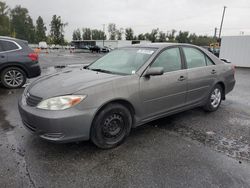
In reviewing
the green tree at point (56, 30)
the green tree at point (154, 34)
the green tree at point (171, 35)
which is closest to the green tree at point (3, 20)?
the green tree at point (56, 30)

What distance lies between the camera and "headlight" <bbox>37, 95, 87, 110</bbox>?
2.37m

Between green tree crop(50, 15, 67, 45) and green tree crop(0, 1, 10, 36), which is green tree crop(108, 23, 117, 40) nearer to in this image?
green tree crop(50, 15, 67, 45)

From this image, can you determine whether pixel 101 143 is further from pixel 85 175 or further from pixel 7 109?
pixel 7 109

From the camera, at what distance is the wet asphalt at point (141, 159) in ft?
7.05

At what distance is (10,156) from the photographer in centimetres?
254

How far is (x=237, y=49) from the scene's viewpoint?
49.0ft

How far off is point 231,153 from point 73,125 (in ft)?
7.45

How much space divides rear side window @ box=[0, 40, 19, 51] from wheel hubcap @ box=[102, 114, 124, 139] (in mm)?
4938

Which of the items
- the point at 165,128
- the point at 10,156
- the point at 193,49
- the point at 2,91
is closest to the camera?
the point at 10,156

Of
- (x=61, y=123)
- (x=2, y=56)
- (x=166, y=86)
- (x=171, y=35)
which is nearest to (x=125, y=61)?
(x=166, y=86)

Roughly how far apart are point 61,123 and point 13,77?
4766mm

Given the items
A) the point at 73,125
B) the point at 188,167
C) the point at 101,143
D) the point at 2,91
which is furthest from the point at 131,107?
the point at 2,91

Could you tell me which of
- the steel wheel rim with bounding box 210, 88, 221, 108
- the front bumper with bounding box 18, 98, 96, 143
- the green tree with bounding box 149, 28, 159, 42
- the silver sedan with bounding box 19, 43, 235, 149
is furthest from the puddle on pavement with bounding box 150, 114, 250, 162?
the green tree with bounding box 149, 28, 159, 42

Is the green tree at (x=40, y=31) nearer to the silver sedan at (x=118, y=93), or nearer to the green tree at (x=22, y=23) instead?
the green tree at (x=22, y=23)
